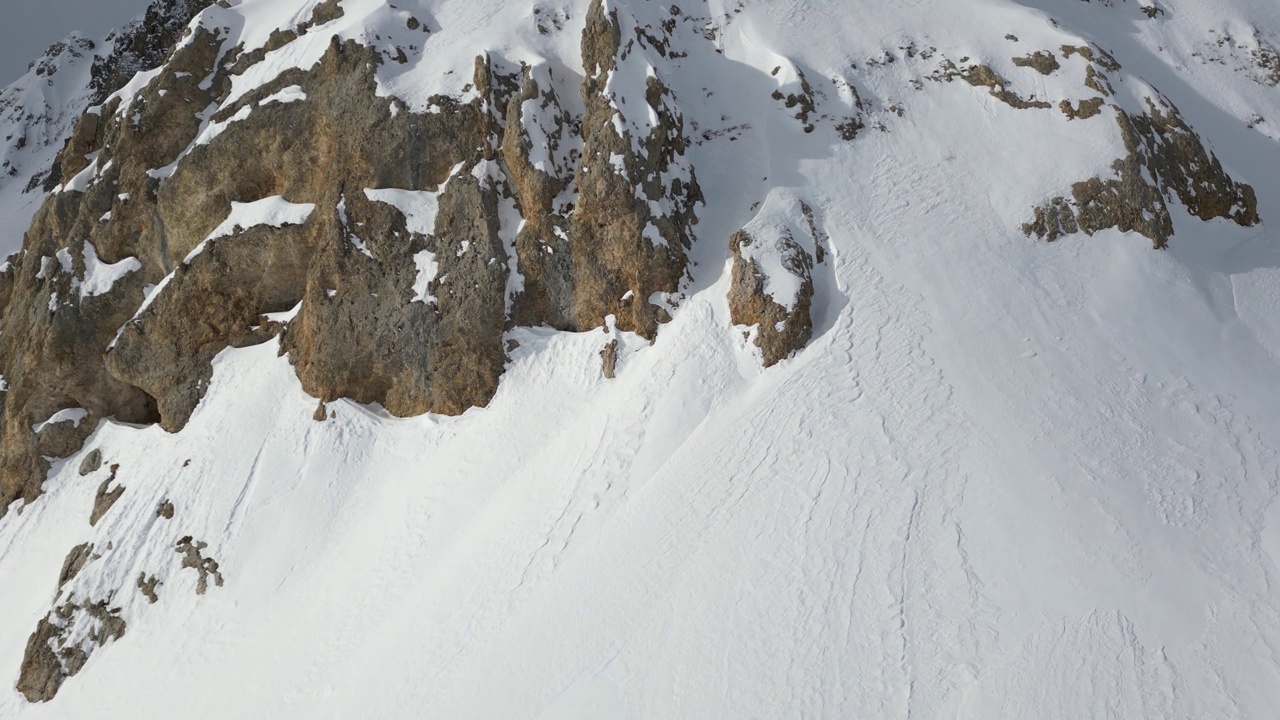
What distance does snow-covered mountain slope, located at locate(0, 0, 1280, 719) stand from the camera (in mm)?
12055

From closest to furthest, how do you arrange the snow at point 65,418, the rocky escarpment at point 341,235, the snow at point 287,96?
the rocky escarpment at point 341,235, the snow at point 287,96, the snow at point 65,418

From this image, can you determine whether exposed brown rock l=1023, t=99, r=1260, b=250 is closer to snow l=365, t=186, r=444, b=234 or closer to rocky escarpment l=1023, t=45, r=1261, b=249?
rocky escarpment l=1023, t=45, r=1261, b=249

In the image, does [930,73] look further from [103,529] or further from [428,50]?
[103,529]

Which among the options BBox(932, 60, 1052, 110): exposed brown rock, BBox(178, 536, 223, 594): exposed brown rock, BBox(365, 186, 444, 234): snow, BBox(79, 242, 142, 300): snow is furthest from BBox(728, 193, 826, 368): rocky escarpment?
BBox(79, 242, 142, 300): snow

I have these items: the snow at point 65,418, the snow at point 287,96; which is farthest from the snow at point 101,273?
the snow at point 287,96

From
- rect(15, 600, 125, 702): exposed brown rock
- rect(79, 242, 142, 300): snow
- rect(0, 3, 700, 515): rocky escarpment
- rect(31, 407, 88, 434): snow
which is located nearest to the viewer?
rect(15, 600, 125, 702): exposed brown rock

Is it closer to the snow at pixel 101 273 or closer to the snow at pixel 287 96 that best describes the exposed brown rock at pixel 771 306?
the snow at pixel 287 96

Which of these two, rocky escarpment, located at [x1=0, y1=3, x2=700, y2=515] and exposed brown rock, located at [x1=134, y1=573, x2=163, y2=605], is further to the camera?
rocky escarpment, located at [x1=0, y1=3, x2=700, y2=515]

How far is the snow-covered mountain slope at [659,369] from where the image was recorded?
12.1 meters

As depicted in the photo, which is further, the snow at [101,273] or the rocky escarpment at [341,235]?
the snow at [101,273]

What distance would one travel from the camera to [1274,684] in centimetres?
1052

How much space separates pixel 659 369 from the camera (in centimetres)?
1552

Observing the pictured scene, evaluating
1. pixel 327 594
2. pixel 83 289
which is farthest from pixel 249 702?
pixel 83 289

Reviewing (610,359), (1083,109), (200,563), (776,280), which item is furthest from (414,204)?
(1083,109)
